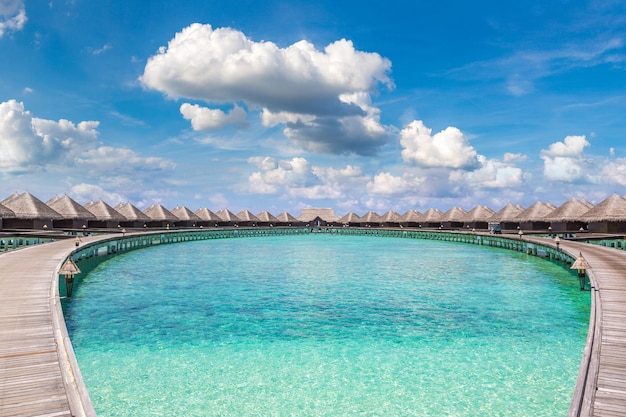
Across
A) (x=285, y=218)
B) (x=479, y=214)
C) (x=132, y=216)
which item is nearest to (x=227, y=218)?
(x=285, y=218)

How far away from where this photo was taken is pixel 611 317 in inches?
365

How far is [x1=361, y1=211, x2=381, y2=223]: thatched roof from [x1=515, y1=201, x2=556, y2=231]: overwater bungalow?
29732 mm

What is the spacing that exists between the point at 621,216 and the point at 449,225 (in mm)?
27480

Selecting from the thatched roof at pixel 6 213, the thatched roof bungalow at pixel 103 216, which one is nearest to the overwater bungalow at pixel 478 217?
the thatched roof bungalow at pixel 103 216

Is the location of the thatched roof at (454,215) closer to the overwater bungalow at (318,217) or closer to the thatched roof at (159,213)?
the overwater bungalow at (318,217)

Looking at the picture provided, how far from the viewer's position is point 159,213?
55781mm

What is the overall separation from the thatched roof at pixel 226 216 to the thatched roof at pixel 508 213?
3899 centimetres

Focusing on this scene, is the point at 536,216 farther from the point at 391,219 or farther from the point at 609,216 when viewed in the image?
the point at 391,219

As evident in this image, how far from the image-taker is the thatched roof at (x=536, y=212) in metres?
44.5

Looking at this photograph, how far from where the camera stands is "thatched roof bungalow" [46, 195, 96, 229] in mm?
41875

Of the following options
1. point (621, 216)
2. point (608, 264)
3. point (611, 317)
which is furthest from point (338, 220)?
point (611, 317)

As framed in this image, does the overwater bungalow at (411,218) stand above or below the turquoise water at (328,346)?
above

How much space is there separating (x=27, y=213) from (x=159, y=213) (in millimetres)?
19312

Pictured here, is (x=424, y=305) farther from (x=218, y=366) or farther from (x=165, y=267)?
(x=165, y=267)
